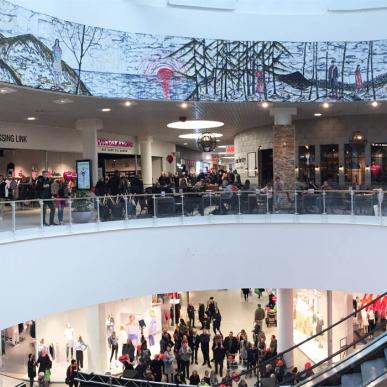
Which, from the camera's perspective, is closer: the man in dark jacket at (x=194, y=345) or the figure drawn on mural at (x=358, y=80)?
the figure drawn on mural at (x=358, y=80)

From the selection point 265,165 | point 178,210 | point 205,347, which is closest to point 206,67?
point 178,210

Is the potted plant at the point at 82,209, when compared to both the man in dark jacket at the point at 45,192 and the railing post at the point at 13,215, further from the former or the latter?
the railing post at the point at 13,215

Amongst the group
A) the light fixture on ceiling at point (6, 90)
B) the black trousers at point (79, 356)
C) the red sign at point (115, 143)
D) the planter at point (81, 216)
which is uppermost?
the light fixture on ceiling at point (6, 90)

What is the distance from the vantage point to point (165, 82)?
1620 centimetres

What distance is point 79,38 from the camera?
14.8 metres

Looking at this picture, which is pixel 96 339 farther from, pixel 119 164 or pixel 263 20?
pixel 119 164

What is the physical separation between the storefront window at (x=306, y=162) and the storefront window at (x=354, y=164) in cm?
157

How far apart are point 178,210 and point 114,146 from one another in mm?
14307

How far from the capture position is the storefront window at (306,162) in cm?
2497

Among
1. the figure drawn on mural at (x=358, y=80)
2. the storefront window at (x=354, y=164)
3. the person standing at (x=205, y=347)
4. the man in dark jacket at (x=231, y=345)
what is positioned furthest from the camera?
the storefront window at (x=354, y=164)

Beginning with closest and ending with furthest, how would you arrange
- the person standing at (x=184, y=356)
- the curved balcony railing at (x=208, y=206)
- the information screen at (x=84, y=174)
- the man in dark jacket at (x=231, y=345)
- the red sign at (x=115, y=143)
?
the curved balcony railing at (x=208, y=206)
the person standing at (x=184, y=356)
the man in dark jacket at (x=231, y=345)
the information screen at (x=84, y=174)
the red sign at (x=115, y=143)

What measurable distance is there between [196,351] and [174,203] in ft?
20.2

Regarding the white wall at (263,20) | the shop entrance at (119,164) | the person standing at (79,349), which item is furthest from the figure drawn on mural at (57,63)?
the shop entrance at (119,164)

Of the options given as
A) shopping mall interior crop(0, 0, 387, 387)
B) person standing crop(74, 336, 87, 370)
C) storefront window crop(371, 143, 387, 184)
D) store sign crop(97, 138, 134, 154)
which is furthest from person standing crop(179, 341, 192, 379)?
store sign crop(97, 138, 134, 154)
